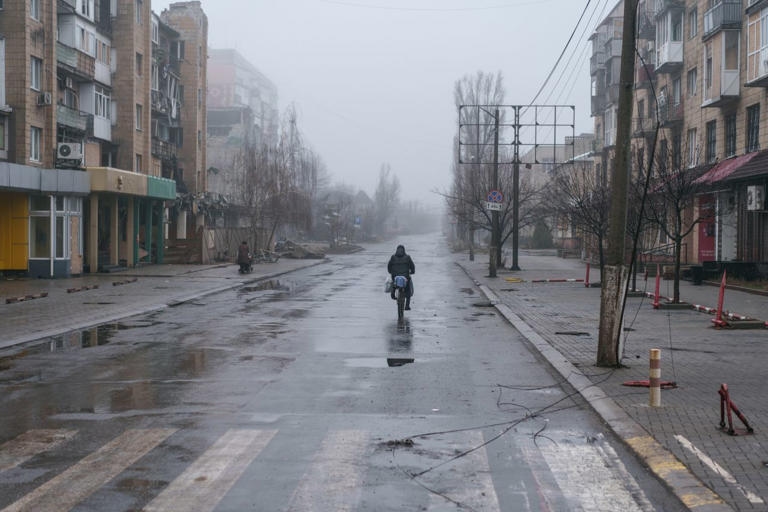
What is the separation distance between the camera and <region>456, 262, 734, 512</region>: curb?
5.67 metres

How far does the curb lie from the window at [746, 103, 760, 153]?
22088 mm

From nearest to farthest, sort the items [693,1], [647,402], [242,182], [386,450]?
[386,450] < [647,402] < [693,1] < [242,182]

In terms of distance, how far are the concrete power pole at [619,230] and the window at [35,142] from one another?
26.9 metres

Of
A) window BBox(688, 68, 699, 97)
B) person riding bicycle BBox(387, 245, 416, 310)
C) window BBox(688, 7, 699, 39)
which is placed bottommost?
person riding bicycle BBox(387, 245, 416, 310)

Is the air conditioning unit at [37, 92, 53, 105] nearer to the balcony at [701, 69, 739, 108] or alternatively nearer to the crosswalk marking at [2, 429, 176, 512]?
the balcony at [701, 69, 739, 108]

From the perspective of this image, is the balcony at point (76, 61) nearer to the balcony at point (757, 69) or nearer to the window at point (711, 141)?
the balcony at point (757, 69)

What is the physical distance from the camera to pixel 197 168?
5906cm

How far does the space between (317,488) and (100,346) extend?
912 centimetres

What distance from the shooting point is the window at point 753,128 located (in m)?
30.9

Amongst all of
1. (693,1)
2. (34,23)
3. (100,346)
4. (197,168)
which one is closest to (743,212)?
(693,1)

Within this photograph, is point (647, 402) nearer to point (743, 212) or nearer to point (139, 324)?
point (139, 324)

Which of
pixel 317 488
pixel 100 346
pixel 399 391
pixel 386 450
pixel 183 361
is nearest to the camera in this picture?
pixel 317 488

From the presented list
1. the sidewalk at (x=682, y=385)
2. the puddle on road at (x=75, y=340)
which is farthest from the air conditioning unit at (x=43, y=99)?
the sidewalk at (x=682, y=385)

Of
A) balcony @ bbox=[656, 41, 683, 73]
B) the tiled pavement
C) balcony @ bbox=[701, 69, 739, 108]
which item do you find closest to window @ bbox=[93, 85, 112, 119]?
the tiled pavement
